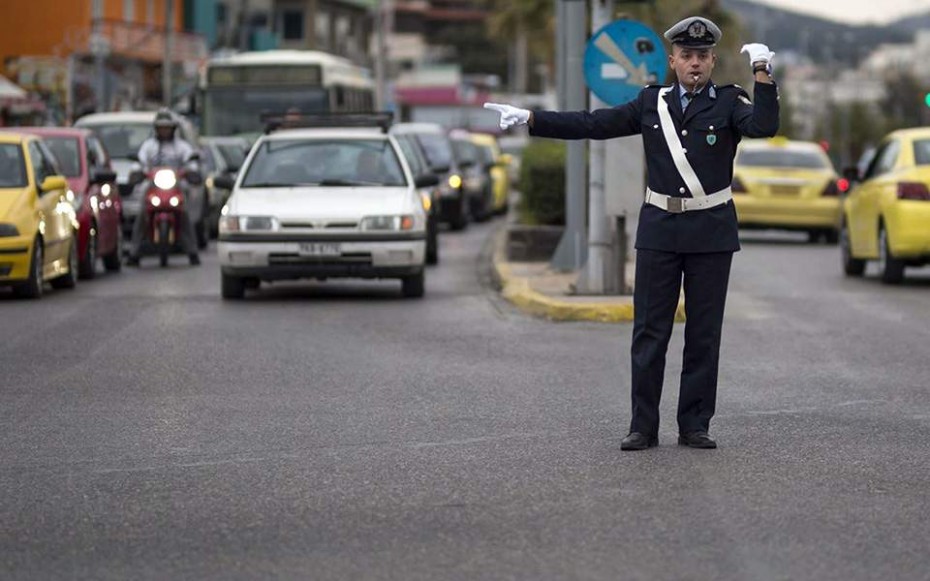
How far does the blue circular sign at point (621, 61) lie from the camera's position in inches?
682

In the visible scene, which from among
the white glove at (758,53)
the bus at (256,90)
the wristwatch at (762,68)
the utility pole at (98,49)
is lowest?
the wristwatch at (762,68)

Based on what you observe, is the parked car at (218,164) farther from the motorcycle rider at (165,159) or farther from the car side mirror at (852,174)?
the car side mirror at (852,174)

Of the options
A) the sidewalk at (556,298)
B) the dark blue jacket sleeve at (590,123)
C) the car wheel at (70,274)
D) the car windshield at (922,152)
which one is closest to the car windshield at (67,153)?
the car wheel at (70,274)

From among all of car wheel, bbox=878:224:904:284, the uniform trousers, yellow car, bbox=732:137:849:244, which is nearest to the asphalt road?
the uniform trousers

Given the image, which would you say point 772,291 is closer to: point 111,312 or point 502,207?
point 111,312

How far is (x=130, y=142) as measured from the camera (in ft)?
95.5

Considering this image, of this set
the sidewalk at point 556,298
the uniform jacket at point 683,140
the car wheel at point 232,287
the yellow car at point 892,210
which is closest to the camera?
the uniform jacket at point 683,140

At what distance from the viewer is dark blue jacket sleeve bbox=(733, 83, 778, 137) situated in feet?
30.0

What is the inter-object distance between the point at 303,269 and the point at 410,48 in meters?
130

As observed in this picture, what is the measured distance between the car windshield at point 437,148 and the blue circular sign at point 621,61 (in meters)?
17.2

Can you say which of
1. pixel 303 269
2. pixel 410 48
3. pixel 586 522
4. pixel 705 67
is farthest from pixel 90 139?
pixel 410 48

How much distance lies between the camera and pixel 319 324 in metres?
16.5

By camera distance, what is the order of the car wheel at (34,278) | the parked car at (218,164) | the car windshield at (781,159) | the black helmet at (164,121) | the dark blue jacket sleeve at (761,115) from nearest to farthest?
the dark blue jacket sleeve at (761,115) < the car wheel at (34,278) < the black helmet at (164,121) < the parked car at (218,164) < the car windshield at (781,159)

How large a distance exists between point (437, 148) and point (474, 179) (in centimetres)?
433
